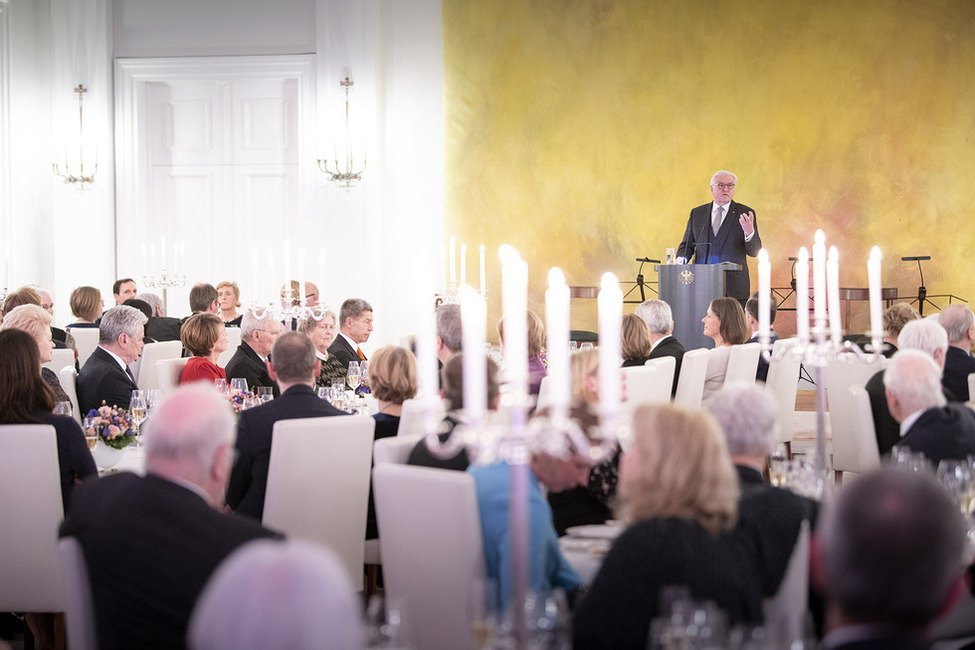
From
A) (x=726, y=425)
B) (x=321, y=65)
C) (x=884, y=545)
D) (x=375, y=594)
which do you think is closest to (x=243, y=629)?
(x=884, y=545)

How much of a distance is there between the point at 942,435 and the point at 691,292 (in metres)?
4.92

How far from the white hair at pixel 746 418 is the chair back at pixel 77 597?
1.71 meters

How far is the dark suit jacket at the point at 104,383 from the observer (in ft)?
18.5

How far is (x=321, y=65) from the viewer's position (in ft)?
37.4

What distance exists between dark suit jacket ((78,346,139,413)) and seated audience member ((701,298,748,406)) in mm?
3463

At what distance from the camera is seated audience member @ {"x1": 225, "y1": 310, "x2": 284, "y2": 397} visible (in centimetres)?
Result: 615

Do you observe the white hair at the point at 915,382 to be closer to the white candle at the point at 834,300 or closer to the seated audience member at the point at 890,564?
the white candle at the point at 834,300

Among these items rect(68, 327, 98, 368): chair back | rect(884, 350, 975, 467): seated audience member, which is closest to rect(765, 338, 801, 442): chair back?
rect(884, 350, 975, 467): seated audience member

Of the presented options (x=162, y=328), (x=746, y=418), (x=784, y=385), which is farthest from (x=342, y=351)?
(x=746, y=418)

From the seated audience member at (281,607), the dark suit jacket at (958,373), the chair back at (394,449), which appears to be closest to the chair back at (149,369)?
the chair back at (394,449)

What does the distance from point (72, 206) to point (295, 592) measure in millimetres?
11067

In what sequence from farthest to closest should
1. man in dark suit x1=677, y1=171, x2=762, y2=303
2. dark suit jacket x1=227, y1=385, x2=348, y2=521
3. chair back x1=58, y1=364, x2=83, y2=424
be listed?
man in dark suit x1=677, y1=171, x2=762, y2=303
chair back x1=58, y1=364, x2=83, y2=424
dark suit jacket x1=227, y1=385, x2=348, y2=521

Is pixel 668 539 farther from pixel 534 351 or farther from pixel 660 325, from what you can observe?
pixel 660 325

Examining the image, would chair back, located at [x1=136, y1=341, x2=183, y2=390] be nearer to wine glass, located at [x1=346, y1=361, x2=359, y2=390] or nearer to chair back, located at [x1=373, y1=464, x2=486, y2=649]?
wine glass, located at [x1=346, y1=361, x2=359, y2=390]
